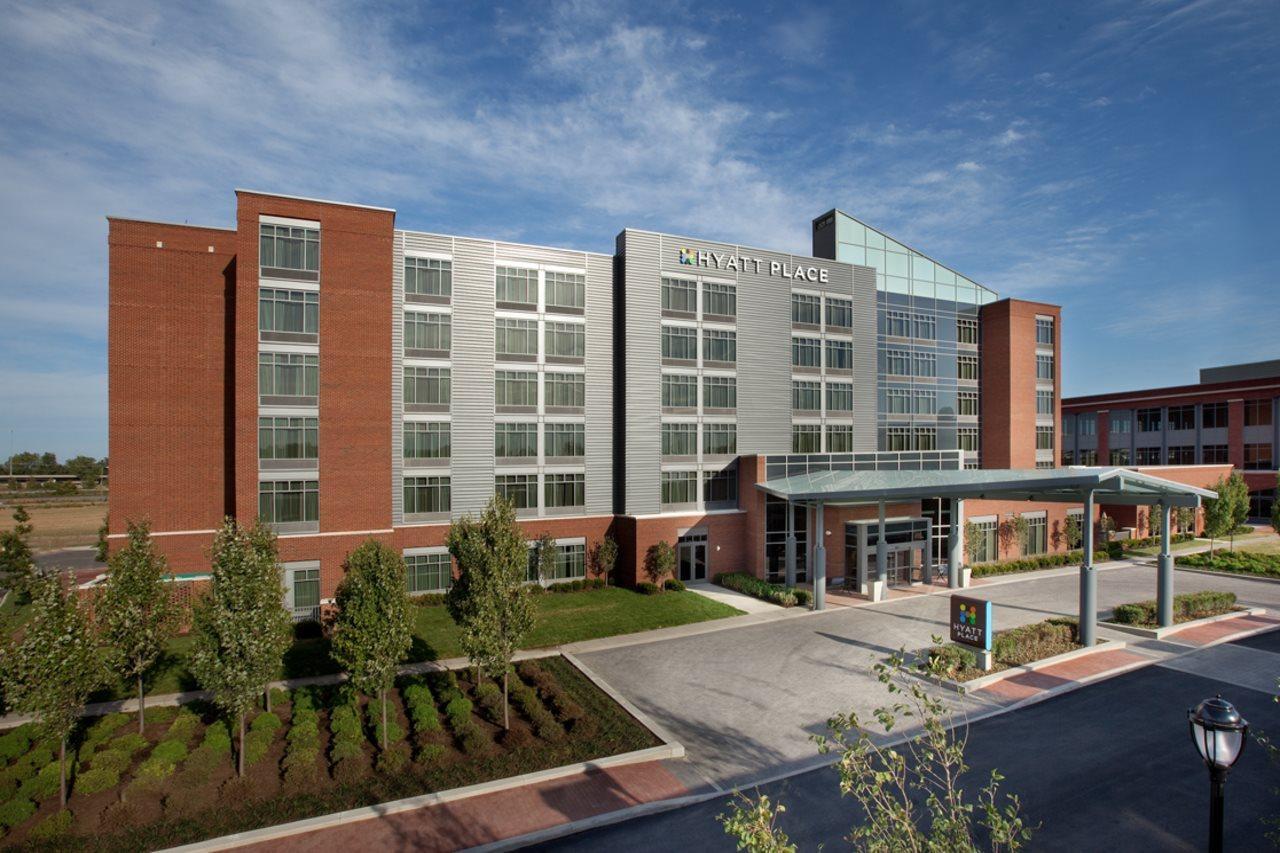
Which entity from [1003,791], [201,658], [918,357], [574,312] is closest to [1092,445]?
[918,357]

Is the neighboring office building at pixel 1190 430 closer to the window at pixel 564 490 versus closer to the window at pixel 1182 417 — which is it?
the window at pixel 1182 417

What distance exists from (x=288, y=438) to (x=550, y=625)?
1495cm

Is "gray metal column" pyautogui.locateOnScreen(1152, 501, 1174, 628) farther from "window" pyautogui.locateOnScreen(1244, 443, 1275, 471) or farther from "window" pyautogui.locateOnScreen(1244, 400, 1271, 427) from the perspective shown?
"window" pyautogui.locateOnScreen(1244, 400, 1271, 427)

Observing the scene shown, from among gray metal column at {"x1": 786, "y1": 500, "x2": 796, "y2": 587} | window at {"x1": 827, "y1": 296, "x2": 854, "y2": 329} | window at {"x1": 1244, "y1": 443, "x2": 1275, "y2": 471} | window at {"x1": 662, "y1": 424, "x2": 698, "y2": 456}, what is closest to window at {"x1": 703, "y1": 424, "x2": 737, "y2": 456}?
window at {"x1": 662, "y1": 424, "x2": 698, "y2": 456}

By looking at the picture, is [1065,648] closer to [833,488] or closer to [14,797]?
[833,488]

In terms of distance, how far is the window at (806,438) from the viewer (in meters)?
41.0

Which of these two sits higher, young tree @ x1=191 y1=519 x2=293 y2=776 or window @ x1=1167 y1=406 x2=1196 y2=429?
window @ x1=1167 y1=406 x2=1196 y2=429

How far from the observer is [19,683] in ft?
48.4

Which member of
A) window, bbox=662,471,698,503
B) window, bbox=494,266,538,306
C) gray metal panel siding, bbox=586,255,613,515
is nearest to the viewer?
window, bbox=494,266,538,306

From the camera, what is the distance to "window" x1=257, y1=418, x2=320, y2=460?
29.7 meters

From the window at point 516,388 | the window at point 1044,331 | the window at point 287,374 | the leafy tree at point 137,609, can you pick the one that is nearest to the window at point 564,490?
the window at point 516,388

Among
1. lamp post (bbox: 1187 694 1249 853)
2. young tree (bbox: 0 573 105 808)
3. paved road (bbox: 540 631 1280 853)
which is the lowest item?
paved road (bbox: 540 631 1280 853)

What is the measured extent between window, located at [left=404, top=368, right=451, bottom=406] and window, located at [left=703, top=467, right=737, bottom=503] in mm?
15565

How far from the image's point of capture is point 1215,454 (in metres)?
63.5
